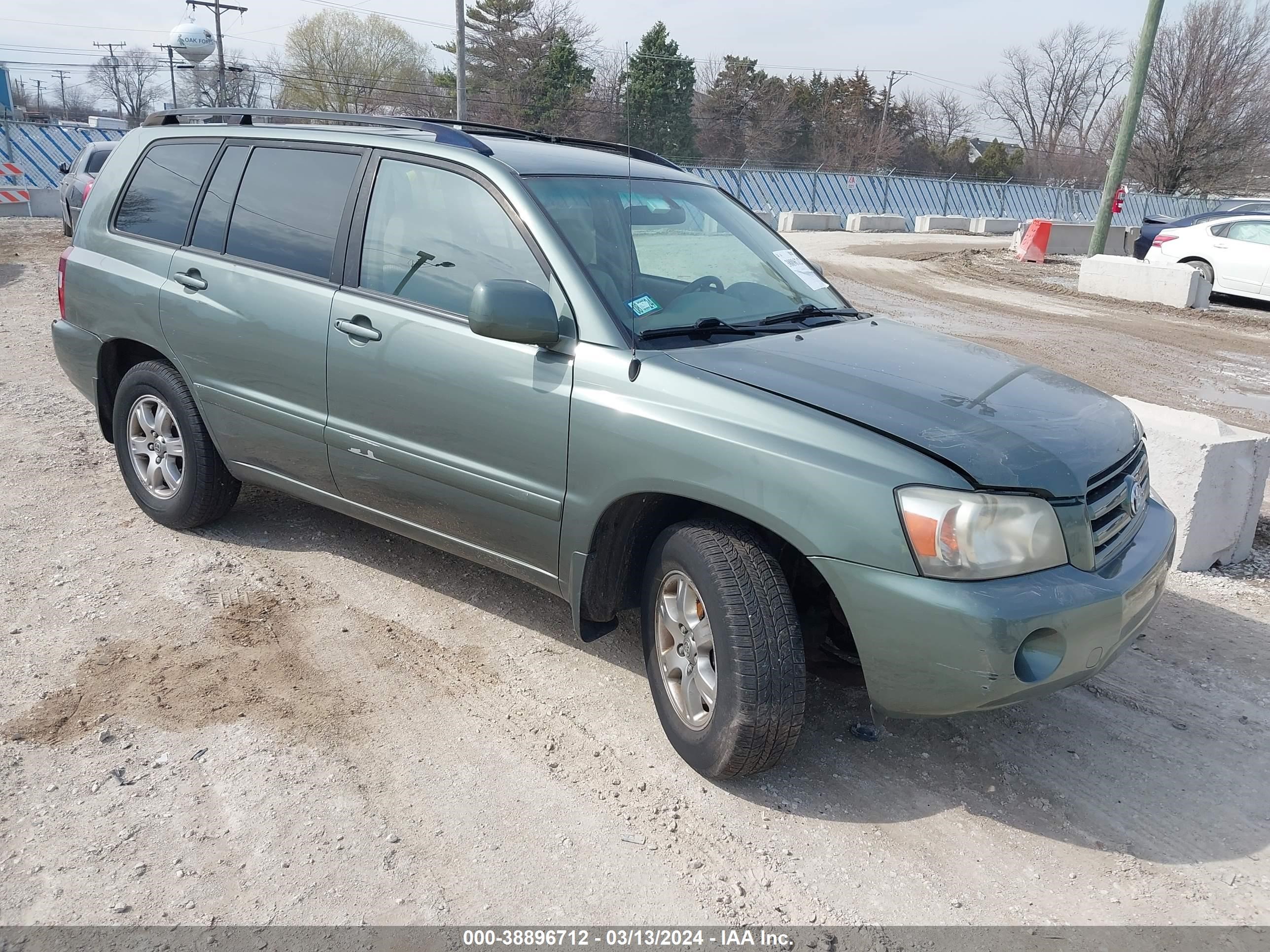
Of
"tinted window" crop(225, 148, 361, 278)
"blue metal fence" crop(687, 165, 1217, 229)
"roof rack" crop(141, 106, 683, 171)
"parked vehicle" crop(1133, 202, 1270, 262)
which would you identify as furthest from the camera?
"blue metal fence" crop(687, 165, 1217, 229)

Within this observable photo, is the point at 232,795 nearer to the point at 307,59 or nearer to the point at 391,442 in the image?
the point at 391,442

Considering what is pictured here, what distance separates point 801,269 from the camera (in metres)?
4.44

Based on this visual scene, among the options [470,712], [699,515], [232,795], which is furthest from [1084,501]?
[232,795]

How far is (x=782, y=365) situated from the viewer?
332cm

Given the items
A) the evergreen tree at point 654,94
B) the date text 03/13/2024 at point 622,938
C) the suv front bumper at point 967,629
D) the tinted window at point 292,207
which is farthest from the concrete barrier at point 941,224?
the date text 03/13/2024 at point 622,938

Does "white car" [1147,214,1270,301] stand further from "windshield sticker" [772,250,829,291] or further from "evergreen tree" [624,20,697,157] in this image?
"windshield sticker" [772,250,829,291]

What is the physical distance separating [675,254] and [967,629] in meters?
2.00

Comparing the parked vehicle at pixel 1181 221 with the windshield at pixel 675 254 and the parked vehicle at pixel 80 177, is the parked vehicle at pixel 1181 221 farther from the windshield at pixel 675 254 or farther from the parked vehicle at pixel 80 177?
the parked vehicle at pixel 80 177

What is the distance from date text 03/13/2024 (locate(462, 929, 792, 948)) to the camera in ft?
8.56

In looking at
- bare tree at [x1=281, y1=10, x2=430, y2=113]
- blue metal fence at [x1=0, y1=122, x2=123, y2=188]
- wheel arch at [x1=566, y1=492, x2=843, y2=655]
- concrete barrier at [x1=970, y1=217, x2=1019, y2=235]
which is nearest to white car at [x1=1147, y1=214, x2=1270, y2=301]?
wheel arch at [x1=566, y1=492, x2=843, y2=655]

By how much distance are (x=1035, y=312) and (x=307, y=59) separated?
5568cm

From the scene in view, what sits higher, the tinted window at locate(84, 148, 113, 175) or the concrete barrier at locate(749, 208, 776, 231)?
the tinted window at locate(84, 148, 113, 175)

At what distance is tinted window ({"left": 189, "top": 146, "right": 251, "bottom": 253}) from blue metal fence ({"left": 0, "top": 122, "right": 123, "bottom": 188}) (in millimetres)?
26485

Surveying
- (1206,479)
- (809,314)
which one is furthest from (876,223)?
(809,314)
